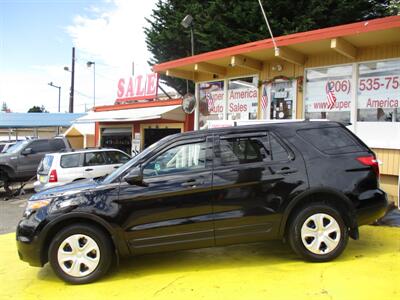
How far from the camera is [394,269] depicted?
15.6 ft

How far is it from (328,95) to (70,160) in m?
7.08

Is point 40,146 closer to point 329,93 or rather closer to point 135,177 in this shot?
point 329,93

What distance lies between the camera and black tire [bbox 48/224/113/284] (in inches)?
188

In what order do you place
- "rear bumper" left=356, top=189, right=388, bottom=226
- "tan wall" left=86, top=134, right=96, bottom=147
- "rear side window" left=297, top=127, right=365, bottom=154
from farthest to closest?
"tan wall" left=86, top=134, right=96, bottom=147, "rear side window" left=297, top=127, right=365, bottom=154, "rear bumper" left=356, top=189, right=388, bottom=226

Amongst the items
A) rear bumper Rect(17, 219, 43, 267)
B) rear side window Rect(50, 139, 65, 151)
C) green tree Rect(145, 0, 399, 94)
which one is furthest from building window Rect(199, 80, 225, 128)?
rear bumper Rect(17, 219, 43, 267)

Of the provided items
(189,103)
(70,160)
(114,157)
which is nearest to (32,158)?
(70,160)

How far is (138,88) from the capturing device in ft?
56.5

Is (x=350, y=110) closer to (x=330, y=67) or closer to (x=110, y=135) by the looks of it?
(x=330, y=67)

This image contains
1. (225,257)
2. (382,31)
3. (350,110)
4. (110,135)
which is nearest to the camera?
(225,257)

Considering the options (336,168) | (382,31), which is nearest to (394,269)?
(336,168)

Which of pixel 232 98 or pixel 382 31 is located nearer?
pixel 382 31

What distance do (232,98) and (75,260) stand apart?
7942 millimetres

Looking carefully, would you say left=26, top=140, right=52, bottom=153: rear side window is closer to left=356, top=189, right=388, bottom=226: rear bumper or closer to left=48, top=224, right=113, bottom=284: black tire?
left=48, top=224, right=113, bottom=284: black tire

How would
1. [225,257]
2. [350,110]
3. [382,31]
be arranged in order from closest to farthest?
[225,257], [382,31], [350,110]
